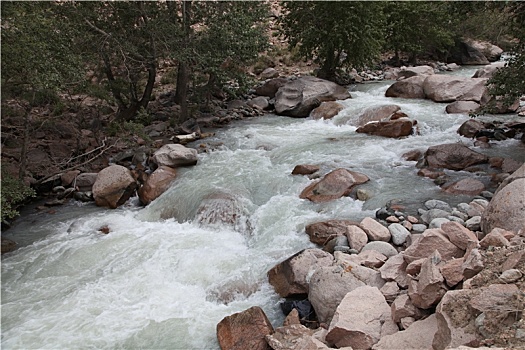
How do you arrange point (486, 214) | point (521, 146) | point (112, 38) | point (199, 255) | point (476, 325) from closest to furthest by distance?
point (476, 325), point (486, 214), point (199, 255), point (521, 146), point (112, 38)

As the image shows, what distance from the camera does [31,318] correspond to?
542cm

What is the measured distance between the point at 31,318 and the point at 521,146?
9749 mm

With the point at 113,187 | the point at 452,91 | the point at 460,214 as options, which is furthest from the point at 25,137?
the point at 452,91

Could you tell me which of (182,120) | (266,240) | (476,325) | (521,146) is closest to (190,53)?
(182,120)

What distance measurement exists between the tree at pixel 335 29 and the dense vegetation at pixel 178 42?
4cm

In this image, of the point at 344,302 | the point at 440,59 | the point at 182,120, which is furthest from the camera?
the point at 440,59

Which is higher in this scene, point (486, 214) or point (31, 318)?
point (486, 214)

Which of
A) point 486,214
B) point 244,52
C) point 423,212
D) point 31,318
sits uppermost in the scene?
point 244,52

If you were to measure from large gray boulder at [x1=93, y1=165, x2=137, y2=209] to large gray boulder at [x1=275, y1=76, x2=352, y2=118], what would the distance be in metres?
6.39

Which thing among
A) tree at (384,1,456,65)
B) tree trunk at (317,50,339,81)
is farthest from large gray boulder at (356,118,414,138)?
tree at (384,1,456,65)

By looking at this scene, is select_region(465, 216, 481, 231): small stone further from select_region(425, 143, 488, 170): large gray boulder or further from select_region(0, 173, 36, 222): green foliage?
select_region(0, 173, 36, 222): green foliage

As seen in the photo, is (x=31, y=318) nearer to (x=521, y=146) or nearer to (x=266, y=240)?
(x=266, y=240)

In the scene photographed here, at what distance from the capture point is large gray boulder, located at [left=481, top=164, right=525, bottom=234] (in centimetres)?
486

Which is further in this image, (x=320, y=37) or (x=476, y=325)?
(x=320, y=37)
